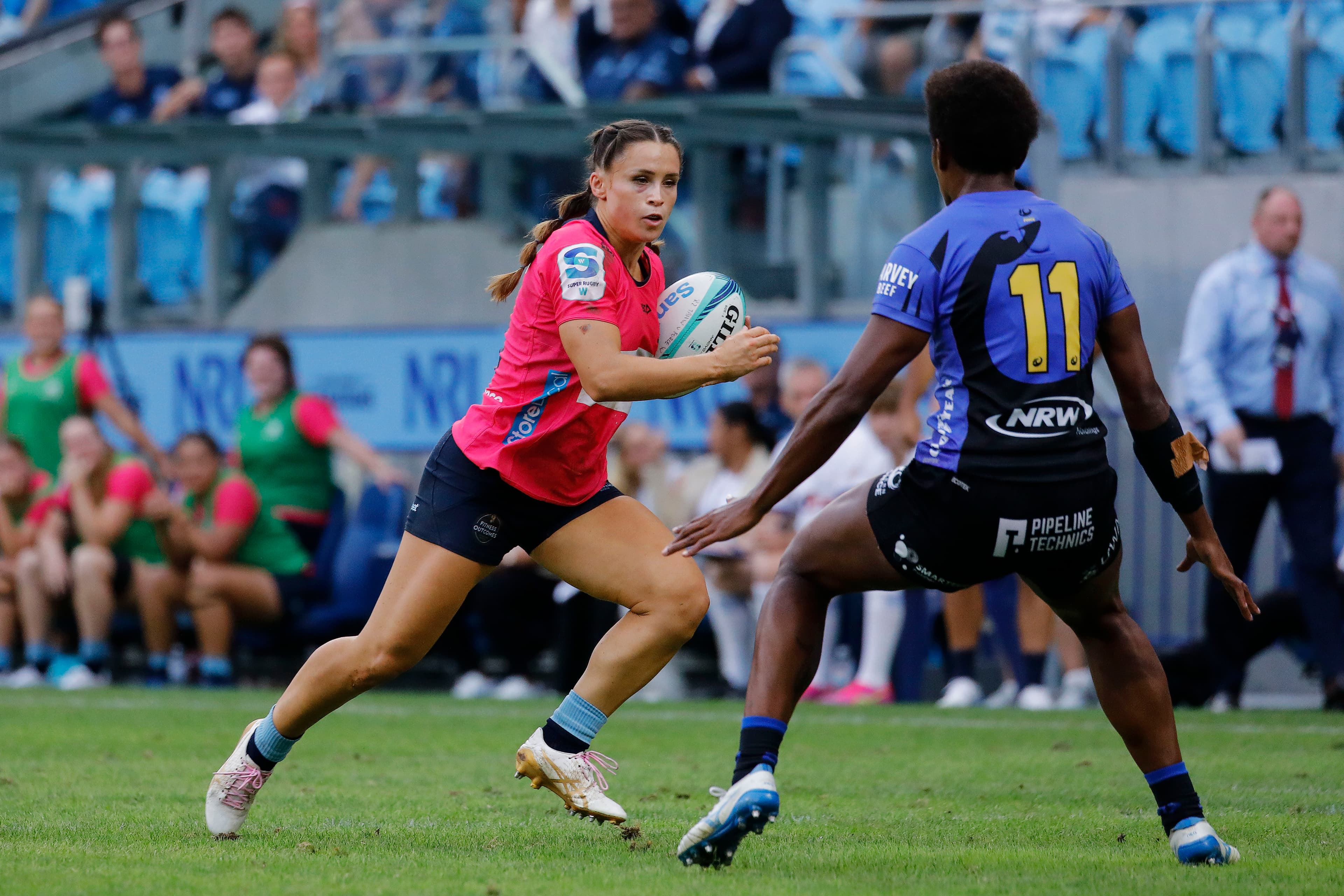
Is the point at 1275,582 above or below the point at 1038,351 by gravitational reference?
below

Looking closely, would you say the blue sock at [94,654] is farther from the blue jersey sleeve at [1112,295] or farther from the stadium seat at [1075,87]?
the blue jersey sleeve at [1112,295]

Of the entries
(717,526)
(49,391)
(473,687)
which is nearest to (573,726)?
(717,526)

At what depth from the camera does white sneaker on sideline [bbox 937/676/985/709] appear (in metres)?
11.0

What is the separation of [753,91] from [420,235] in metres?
3.32

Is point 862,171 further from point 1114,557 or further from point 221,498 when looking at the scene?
point 1114,557

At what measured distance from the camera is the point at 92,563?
43.0 ft

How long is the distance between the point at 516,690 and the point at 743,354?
755 centimetres

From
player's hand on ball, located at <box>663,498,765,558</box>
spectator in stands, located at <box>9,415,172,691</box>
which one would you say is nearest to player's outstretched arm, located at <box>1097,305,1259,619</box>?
player's hand on ball, located at <box>663,498,765,558</box>

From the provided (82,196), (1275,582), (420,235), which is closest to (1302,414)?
(1275,582)

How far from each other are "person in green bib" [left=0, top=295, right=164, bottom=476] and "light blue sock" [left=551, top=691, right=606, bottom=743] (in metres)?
8.27

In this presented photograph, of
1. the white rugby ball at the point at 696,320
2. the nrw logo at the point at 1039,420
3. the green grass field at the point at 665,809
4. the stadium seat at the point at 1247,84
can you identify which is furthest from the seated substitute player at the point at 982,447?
the stadium seat at the point at 1247,84

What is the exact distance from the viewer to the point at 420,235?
52.0ft

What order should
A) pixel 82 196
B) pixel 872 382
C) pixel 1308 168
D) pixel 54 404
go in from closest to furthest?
pixel 872 382, pixel 1308 168, pixel 54 404, pixel 82 196

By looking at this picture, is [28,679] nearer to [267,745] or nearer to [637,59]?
[637,59]
